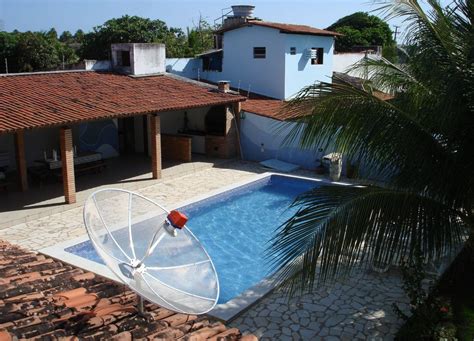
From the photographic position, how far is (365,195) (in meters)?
Answer: 6.61

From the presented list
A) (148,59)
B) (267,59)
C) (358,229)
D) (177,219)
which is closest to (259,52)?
(267,59)

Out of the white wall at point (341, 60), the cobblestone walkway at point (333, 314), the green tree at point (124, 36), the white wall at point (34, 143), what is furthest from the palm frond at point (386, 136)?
the green tree at point (124, 36)

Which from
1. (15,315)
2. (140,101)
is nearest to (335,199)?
(15,315)

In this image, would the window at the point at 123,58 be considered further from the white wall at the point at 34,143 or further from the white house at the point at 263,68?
the white wall at the point at 34,143

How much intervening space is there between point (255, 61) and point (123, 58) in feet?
24.3

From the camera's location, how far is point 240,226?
15789mm

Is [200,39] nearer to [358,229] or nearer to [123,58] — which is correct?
[123,58]

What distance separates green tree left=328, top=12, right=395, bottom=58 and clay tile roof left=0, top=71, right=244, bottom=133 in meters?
42.5

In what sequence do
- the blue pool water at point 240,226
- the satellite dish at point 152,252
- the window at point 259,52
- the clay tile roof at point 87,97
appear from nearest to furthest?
the satellite dish at point 152,252, the blue pool water at point 240,226, the clay tile roof at point 87,97, the window at point 259,52

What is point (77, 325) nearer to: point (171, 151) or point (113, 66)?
point (171, 151)

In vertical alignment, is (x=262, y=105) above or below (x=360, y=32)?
below

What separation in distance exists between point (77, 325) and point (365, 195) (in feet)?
13.2

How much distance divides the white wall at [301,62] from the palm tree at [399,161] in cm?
1885

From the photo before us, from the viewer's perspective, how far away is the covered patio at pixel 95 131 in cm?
1536
